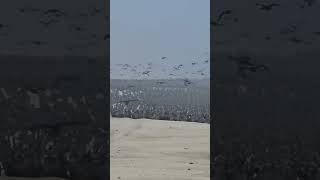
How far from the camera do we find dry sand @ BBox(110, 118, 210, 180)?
7762 millimetres

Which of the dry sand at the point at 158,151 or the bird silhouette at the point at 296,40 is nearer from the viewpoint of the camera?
the bird silhouette at the point at 296,40

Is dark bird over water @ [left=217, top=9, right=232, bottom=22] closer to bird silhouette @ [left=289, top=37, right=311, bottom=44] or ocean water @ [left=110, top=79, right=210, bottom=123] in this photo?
bird silhouette @ [left=289, top=37, right=311, bottom=44]

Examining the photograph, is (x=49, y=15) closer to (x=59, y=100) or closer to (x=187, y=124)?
(x=59, y=100)

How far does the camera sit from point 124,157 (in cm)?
988

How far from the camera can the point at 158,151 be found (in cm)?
1095

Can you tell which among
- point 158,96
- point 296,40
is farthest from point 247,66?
point 158,96

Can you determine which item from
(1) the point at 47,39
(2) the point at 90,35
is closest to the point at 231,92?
(2) the point at 90,35

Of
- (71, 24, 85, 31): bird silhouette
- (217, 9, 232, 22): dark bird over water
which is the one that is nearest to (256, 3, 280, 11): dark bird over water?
(217, 9, 232, 22): dark bird over water

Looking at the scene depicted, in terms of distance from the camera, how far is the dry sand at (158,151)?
7.76m

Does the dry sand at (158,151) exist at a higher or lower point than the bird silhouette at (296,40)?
lower

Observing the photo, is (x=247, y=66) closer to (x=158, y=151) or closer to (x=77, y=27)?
(x=77, y=27)

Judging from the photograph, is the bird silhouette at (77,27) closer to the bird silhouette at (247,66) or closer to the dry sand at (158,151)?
the bird silhouette at (247,66)

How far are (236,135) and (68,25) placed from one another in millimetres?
1665

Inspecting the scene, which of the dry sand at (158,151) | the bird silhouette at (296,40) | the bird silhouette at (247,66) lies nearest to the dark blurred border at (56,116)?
the bird silhouette at (247,66)
